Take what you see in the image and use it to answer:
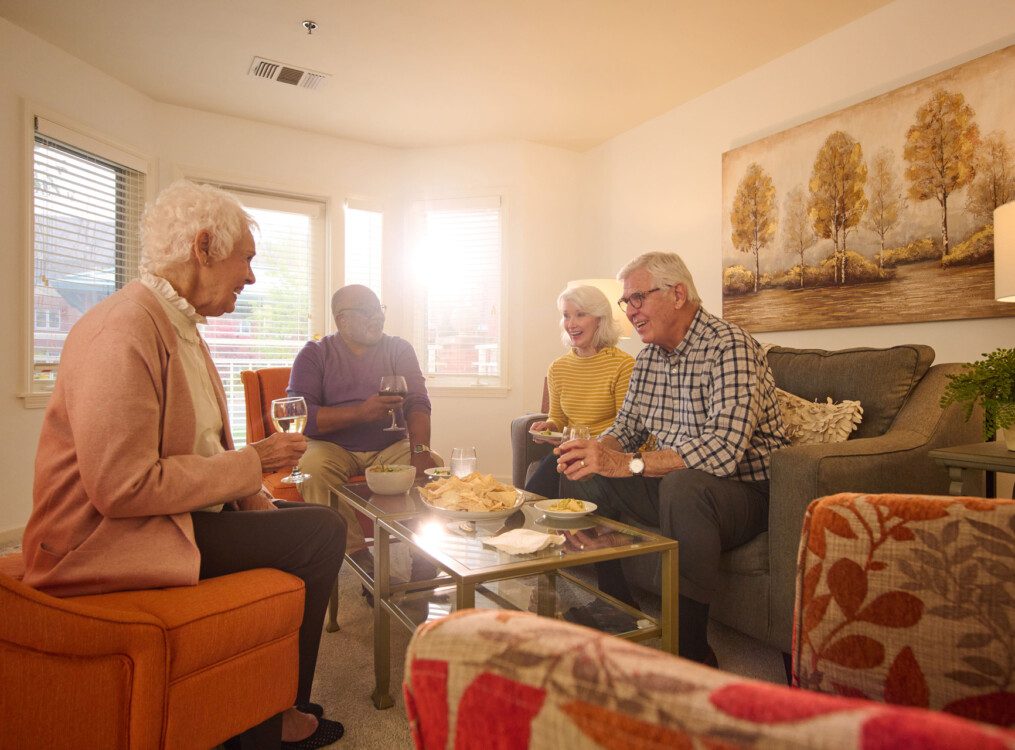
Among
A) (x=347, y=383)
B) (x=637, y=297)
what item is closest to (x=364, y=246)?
(x=347, y=383)

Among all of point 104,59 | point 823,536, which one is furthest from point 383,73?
point 823,536

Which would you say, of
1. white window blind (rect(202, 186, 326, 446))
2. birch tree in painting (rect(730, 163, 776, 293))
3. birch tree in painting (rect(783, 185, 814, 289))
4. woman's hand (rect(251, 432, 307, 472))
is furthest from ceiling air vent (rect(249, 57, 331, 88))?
woman's hand (rect(251, 432, 307, 472))

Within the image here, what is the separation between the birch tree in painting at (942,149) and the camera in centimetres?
268

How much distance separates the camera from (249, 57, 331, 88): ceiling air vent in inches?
149

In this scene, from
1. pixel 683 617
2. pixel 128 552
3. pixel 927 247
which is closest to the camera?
pixel 128 552

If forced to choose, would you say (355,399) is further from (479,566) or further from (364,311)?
(479,566)

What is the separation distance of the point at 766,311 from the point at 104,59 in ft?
13.5

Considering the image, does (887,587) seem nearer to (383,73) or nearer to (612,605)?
(612,605)

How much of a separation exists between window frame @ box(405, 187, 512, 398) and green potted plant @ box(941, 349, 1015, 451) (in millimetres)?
3404

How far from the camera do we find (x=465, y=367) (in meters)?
5.09

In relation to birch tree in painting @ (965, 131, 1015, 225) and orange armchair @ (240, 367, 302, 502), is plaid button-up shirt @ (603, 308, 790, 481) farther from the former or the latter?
orange armchair @ (240, 367, 302, 502)

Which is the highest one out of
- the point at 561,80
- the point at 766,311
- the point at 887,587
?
the point at 561,80

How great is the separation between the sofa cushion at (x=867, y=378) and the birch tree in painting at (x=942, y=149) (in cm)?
95

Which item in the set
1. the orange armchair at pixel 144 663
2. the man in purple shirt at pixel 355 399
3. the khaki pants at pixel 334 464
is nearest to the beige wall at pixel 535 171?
the man in purple shirt at pixel 355 399
